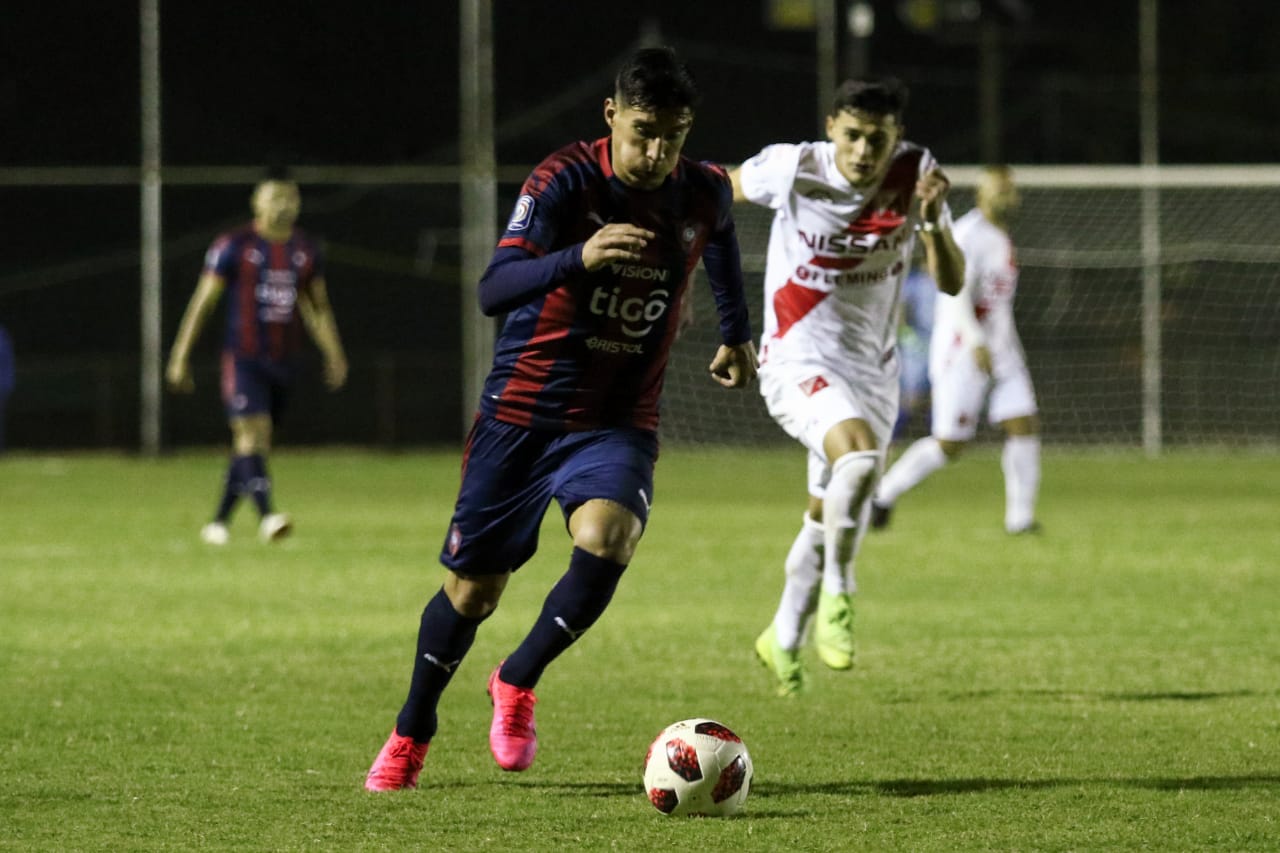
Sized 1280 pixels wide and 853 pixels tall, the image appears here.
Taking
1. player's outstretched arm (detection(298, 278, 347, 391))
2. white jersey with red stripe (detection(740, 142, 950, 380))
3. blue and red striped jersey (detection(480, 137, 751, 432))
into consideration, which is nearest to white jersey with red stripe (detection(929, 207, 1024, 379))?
player's outstretched arm (detection(298, 278, 347, 391))

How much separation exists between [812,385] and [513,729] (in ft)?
8.08

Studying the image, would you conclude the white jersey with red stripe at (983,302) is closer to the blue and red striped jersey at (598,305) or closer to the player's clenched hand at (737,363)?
the player's clenched hand at (737,363)

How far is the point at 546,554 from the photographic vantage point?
512 inches

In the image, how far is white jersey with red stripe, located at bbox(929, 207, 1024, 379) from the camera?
1356 cm

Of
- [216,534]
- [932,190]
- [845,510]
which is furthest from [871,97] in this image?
[216,534]

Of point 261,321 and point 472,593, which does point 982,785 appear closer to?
point 472,593

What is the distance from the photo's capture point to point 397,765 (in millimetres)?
5676

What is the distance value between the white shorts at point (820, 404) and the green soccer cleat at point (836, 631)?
0.48m

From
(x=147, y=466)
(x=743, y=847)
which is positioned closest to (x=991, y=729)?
(x=743, y=847)

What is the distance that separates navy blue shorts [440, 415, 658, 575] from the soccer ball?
0.64m

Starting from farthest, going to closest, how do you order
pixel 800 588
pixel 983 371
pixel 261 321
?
pixel 261 321 < pixel 983 371 < pixel 800 588

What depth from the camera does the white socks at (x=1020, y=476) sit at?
1385 cm

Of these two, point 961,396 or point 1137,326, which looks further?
point 1137,326

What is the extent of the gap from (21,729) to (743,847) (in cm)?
275
